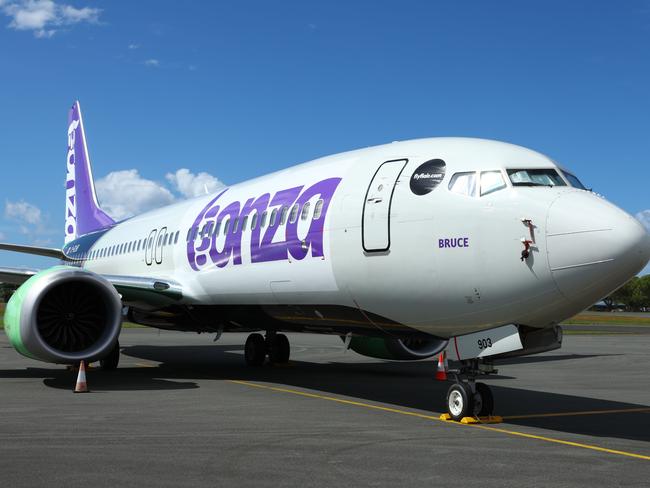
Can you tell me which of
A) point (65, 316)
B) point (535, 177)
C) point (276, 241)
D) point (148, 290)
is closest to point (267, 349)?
point (148, 290)

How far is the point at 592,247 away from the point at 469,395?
8.04 feet

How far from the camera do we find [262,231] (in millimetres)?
12305

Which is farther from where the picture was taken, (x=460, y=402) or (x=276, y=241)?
(x=276, y=241)

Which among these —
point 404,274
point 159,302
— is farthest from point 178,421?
point 159,302

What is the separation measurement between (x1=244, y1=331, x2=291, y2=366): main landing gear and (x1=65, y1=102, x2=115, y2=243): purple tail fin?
28.4 feet

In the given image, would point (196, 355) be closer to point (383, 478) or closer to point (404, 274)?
point (404, 274)

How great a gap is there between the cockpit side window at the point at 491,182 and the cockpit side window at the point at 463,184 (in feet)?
0.38

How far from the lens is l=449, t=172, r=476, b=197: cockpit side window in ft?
28.7

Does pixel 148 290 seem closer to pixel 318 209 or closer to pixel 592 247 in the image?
pixel 318 209

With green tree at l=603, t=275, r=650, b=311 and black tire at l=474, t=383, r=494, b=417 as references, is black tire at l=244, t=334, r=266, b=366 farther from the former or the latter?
green tree at l=603, t=275, r=650, b=311

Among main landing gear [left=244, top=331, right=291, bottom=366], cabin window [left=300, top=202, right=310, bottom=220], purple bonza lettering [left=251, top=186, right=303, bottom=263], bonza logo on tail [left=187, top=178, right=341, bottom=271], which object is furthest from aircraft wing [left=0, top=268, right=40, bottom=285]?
cabin window [left=300, top=202, right=310, bottom=220]

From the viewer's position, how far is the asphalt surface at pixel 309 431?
20.2ft

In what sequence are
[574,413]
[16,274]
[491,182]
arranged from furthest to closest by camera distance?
[16,274], [574,413], [491,182]

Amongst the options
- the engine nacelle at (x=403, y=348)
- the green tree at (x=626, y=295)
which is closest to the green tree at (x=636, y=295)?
the green tree at (x=626, y=295)
